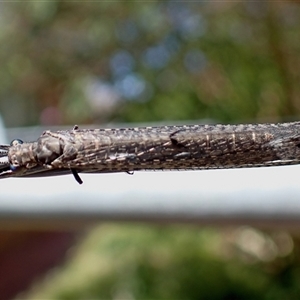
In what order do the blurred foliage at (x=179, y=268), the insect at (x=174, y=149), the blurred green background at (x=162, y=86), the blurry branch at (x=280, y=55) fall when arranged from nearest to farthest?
the insect at (x=174, y=149) < the blurred foliage at (x=179, y=268) < the blurred green background at (x=162, y=86) < the blurry branch at (x=280, y=55)

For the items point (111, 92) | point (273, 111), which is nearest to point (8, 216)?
point (273, 111)

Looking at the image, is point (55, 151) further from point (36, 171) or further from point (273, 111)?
point (273, 111)

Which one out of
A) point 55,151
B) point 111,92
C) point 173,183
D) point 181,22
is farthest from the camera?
point 111,92

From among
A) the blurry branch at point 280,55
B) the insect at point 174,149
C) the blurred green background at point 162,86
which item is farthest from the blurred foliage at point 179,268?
the insect at point 174,149

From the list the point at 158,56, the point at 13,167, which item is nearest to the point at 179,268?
the point at 13,167

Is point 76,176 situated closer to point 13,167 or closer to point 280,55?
point 13,167

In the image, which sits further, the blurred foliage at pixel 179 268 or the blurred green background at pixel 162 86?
the blurred green background at pixel 162 86

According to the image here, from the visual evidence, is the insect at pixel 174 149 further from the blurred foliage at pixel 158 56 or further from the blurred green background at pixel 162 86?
the blurred foliage at pixel 158 56

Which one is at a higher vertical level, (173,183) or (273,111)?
(173,183)
